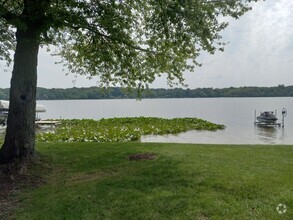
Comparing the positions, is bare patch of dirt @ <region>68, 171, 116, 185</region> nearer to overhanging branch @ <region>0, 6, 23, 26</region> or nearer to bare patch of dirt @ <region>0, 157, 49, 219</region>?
bare patch of dirt @ <region>0, 157, 49, 219</region>

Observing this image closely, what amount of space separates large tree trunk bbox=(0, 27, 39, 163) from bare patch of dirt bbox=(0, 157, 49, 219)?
0.28 meters

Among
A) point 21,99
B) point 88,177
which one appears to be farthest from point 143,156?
point 21,99

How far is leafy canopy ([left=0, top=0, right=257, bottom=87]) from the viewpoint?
6.26 meters

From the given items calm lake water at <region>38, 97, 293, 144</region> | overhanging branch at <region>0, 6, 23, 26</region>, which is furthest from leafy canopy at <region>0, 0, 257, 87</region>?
calm lake water at <region>38, 97, 293, 144</region>

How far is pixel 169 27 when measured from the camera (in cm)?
714

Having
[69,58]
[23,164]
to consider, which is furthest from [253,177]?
[69,58]

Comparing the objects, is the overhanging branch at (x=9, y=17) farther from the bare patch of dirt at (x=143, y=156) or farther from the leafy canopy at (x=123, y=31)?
the bare patch of dirt at (x=143, y=156)

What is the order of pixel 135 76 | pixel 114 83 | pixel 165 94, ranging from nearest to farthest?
pixel 135 76 → pixel 114 83 → pixel 165 94

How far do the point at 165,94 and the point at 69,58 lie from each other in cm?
9857

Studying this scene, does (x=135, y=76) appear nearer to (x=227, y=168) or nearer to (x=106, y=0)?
(x=106, y=0)

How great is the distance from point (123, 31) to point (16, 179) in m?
4.42

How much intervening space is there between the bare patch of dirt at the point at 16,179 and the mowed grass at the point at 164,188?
0.17m

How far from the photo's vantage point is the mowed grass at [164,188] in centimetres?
468

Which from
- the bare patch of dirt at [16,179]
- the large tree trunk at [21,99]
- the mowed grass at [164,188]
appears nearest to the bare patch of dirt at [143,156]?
the mowed grass at [164,188]
